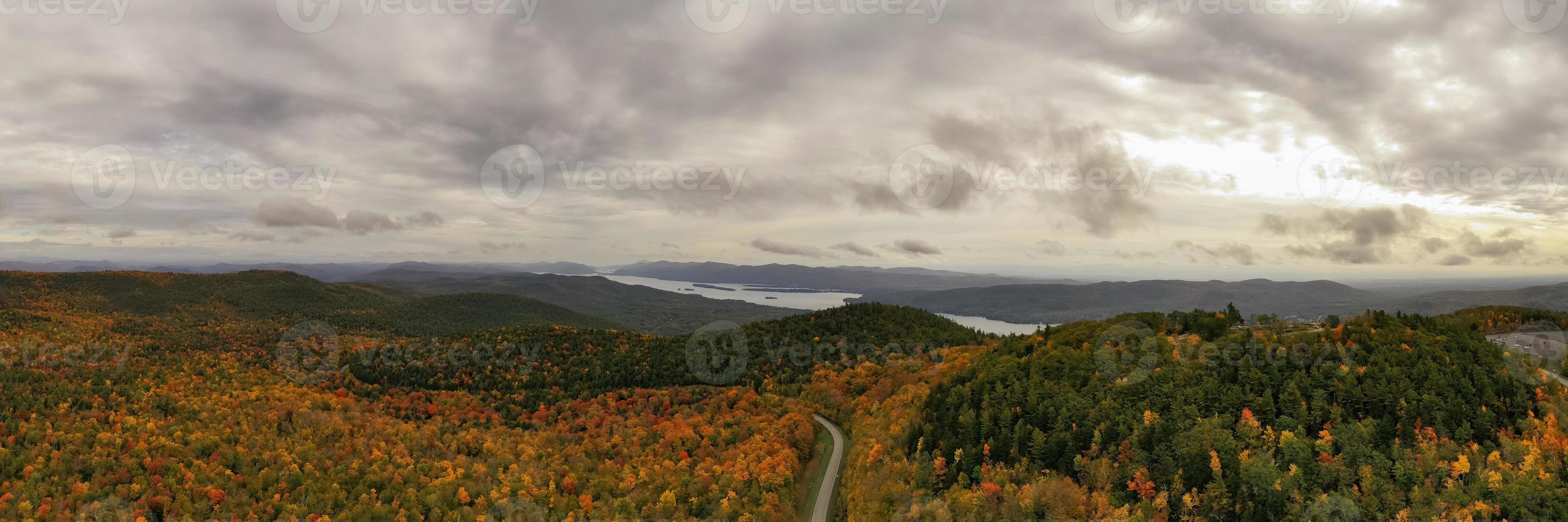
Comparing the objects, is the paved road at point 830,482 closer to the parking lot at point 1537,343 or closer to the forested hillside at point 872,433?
the forested hillside at point 872,433

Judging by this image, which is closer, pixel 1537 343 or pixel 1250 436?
pixel 1250 436

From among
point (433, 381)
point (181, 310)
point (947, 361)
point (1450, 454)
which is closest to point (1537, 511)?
point (1450, 454)

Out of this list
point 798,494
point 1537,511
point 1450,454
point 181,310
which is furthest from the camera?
point 181,310

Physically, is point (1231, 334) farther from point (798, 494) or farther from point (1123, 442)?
point (798, 494)

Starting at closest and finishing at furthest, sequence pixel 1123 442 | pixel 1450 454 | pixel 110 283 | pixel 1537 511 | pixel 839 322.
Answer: pixel 1537 511 → pixel 1450 454 → pixel 1123 442 → pixel 839 322 → pixel 110 283

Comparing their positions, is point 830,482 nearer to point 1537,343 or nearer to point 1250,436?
point 1250,436

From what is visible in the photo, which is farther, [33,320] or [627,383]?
[33,320]

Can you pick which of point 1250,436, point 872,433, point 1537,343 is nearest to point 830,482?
point 872,433

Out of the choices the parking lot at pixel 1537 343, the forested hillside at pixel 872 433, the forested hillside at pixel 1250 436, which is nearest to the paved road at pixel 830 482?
the forested hillside at pixel 872 433
